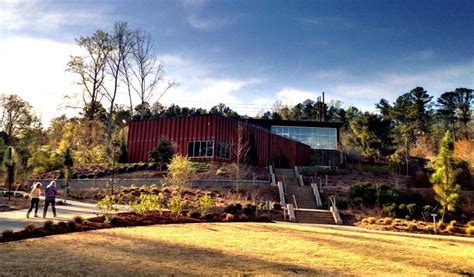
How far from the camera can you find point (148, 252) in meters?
8.48

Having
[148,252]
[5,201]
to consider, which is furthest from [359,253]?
[5,201]

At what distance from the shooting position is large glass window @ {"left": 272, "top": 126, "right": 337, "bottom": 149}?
50.7 metres

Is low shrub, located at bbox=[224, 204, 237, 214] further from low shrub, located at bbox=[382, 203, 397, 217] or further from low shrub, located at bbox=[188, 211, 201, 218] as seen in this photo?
low shrub, located at bbox=[382, 203, 397, 217]

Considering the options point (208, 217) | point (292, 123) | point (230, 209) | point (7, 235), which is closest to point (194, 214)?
point (208, 217)

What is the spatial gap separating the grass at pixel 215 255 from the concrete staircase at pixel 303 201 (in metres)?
8.63

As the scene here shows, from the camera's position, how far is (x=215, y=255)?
847 centimetres

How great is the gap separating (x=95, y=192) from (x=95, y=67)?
844 inches

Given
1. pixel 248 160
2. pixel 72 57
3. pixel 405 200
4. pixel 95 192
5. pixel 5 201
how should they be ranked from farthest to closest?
pixel 72 57
pixel 248 160
pixel 95 192
pixel 405 200
pixel 5 201

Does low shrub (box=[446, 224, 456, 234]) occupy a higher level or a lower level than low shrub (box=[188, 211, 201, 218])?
lower

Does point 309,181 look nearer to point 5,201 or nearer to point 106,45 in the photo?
point 5,201

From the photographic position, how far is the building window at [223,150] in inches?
1337

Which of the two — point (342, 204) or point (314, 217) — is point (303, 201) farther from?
point (314, 217)

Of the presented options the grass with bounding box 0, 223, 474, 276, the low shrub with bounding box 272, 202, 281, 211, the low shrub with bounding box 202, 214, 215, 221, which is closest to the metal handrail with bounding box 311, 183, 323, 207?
the low shrub with bounding box 272, 202, 281, 211

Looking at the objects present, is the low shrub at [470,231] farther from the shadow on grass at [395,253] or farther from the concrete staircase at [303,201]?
the shadow on grass at [395,253]
